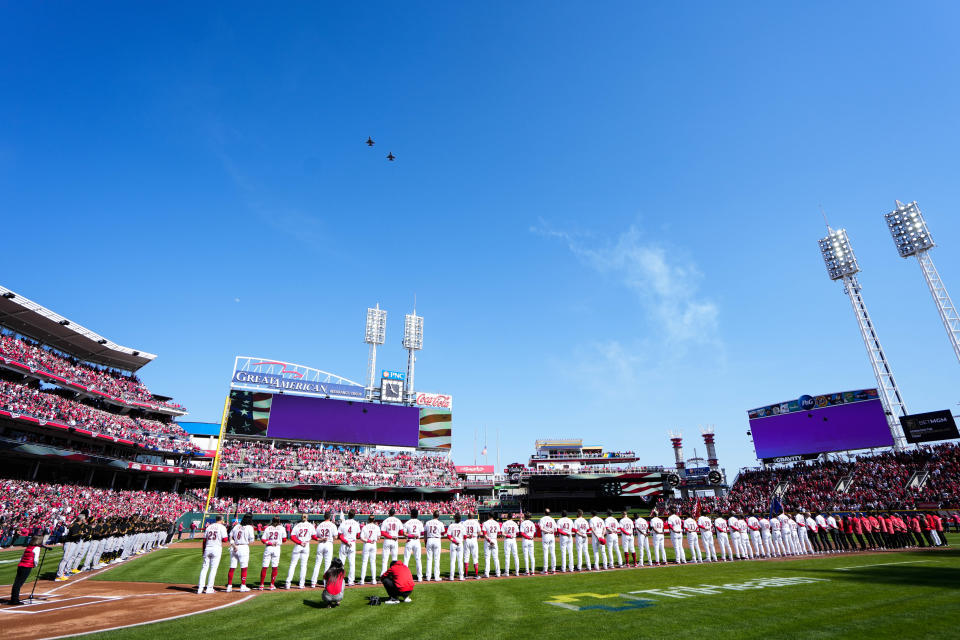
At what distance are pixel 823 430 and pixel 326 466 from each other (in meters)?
55.9

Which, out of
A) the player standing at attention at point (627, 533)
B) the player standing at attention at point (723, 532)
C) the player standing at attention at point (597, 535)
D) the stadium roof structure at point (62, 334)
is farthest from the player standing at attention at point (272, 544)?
the stadium roof structure at point (62, 334)

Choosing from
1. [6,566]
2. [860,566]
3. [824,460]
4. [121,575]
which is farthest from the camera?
[824,460]

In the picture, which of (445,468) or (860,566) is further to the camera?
(445,468)

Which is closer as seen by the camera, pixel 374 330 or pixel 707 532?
pixel 707 532

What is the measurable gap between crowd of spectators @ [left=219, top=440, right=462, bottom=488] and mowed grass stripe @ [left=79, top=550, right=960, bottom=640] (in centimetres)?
4520

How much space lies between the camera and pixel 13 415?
33.8 metres

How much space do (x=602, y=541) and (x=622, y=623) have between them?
9432 mm

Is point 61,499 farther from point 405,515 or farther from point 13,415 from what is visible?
point 405,515

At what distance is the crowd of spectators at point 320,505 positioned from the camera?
153 feet

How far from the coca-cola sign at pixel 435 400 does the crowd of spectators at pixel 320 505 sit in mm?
12969

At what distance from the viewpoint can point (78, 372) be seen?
154 feet

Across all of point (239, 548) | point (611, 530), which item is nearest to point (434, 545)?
point (239, 548)

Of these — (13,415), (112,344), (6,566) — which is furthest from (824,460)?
(112,344)

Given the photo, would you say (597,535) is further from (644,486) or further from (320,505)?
(644,486)
